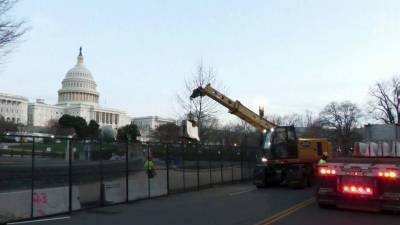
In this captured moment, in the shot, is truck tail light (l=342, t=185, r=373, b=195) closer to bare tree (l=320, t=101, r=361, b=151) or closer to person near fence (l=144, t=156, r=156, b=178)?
person near fence (l=144, t=156, r=156, b=178)

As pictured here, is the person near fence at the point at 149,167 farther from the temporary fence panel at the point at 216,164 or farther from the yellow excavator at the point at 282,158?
the temporary fence panel at the point at 216,164

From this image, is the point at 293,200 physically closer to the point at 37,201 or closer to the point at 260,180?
the point at 260,180

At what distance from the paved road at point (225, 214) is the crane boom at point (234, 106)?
29.3 feet

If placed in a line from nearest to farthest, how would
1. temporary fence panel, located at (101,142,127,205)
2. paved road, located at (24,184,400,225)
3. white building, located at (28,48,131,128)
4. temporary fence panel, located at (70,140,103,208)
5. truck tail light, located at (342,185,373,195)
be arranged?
paved road, located at (24,184,400,225) → truck tail light, located at (342,185,373,195) → temporary fence panel, located at (70,140,103,208) → temporary fence panel, located at (101,142,127,205) → white building, located at (28,48,131,128)

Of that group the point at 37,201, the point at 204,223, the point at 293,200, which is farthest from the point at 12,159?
the point at 293,200

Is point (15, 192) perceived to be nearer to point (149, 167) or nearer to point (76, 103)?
point (149, 167)

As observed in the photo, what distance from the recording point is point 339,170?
16156 millimetres

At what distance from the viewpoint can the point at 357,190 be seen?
1577 centimetres

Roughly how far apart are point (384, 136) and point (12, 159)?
14536mm

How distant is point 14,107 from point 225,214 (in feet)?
504

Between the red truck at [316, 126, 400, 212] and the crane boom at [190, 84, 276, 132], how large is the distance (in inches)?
499

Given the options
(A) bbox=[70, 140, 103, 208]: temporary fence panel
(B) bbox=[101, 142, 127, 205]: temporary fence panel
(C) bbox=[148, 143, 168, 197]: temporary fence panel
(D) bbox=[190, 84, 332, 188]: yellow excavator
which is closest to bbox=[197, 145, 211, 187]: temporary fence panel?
(D) bbox=[190, 84, 332, 188]: yellow excavator

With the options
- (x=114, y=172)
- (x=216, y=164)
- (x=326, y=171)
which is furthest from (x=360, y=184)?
(x=216, y=164)

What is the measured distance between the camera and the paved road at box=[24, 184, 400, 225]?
561 inches
